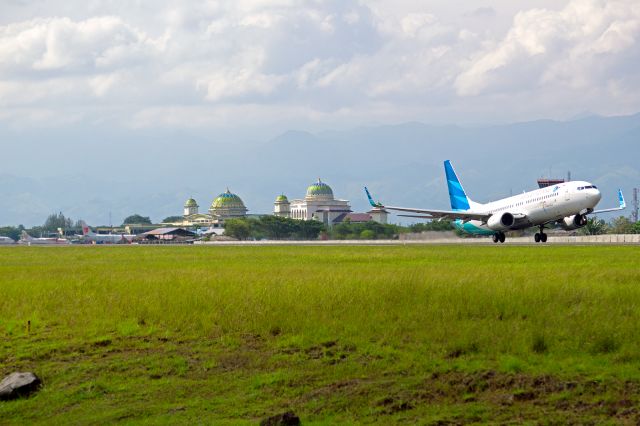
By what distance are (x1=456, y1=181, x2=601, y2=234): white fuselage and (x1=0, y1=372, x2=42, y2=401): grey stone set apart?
233 ft

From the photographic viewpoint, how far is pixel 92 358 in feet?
94.1

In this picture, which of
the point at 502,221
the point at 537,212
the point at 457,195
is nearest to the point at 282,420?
the point at 537,212

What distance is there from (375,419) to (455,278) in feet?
58.3

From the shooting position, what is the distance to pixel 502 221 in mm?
99312

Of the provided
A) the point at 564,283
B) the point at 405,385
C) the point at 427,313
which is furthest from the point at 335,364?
A: the point at 564,283

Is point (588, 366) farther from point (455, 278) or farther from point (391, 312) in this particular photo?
point (455, 278)

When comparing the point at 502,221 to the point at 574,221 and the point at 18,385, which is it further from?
the point at 18,385

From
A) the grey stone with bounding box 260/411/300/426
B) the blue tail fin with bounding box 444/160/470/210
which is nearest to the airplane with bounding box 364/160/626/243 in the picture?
the blue tail fin with bounding box 444/160/470/210

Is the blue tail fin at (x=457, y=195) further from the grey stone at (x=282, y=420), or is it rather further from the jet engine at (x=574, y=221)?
the grey stone at (x=282, y=420)

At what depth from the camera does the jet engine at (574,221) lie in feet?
311

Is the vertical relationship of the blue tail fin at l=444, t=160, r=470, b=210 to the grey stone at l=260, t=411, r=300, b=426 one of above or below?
above

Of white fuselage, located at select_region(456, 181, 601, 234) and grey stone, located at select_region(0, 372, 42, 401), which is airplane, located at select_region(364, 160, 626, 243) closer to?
white fuselage, located at select_region(456, 181, 601, 234)

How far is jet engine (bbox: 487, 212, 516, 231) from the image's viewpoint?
98819 millimetres

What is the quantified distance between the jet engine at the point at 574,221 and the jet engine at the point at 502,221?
4.57 meters
